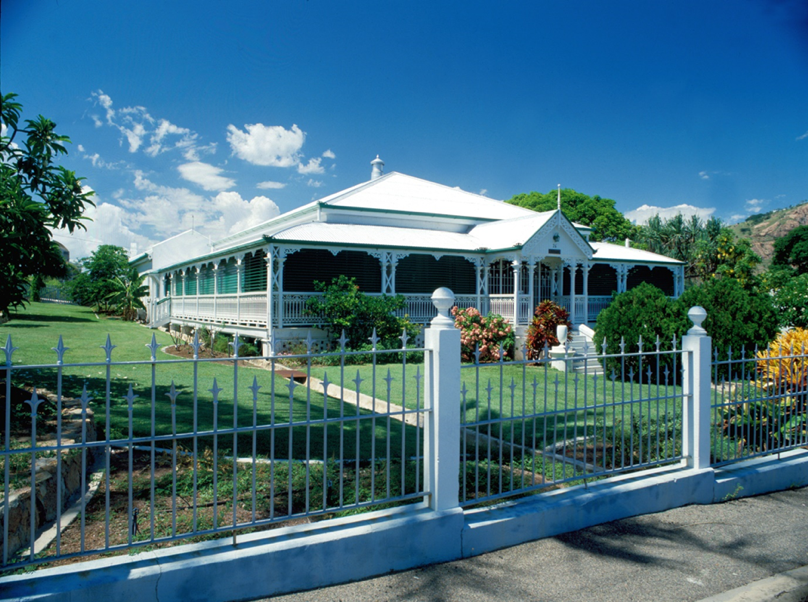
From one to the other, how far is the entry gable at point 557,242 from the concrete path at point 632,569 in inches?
620

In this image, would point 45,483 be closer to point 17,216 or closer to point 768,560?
point 17,216

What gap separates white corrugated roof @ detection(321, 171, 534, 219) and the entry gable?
2.91m

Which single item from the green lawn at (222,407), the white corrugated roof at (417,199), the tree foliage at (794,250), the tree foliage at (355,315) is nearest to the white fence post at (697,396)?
the green lawn at (222,407)

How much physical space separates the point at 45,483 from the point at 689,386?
586cm

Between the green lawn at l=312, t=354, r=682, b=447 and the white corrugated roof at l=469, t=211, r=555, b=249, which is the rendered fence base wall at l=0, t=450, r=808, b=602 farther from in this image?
the white corrugated roof at l=469, t=211, r=555, b=249

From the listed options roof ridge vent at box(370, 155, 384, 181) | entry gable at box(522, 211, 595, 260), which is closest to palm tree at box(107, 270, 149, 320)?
roof ridge vent at box(370, 155, 384, 181)

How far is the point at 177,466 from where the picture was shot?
571 centimetres

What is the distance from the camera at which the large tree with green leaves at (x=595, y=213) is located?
181 ft

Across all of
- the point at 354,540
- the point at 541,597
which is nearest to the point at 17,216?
the point at 354,540

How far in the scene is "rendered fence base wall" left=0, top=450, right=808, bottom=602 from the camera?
10.4ft

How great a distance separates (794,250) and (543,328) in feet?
137

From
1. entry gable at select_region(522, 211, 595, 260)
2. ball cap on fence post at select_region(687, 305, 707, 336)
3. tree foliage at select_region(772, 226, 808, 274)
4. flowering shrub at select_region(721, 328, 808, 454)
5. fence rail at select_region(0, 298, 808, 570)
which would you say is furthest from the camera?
tree foliage at select_region(772, 226, 808, 274)

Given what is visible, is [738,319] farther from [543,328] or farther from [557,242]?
[557,242]

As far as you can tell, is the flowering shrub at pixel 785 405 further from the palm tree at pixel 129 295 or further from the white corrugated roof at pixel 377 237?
the palm tree at pixel 129 295
